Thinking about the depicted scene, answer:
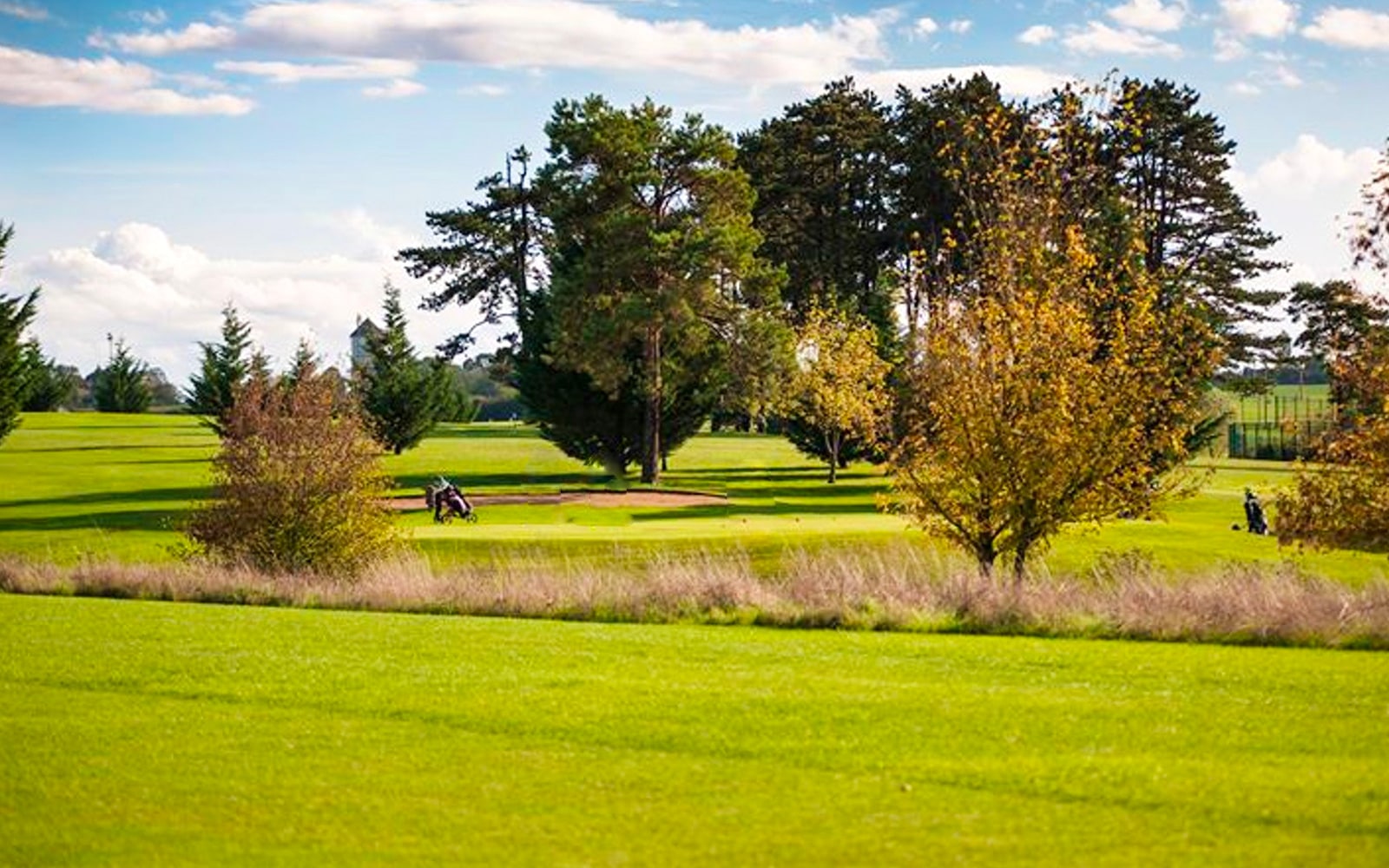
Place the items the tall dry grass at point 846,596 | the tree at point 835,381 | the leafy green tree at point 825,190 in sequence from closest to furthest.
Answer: the tall dry grass at point 846,596, the tree at point 835,381, the leafy green tree at point 825,190

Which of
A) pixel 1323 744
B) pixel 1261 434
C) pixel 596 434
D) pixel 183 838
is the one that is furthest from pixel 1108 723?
pixel 1261 434

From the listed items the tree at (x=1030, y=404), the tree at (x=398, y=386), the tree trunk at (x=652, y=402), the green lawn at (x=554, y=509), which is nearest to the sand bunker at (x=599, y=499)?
the green lawn at (x=554, y=509)

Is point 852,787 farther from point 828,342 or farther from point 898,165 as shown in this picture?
point 898,165

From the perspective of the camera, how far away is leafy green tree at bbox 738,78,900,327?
83.3m

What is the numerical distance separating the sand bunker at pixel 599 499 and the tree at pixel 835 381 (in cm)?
899

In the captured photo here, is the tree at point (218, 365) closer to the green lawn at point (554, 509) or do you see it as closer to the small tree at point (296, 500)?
the green lawn at point (554, 509)

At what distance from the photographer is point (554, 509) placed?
4491cm

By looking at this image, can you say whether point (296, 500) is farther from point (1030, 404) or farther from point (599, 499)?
point (599, 499)

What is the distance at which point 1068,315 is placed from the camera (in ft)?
79.9

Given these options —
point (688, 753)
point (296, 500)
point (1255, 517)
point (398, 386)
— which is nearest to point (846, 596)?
point (688, 753)

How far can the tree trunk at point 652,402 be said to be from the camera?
184 ft

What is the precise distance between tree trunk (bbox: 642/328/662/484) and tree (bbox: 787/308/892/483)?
5.11m

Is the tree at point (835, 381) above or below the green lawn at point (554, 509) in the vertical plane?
above

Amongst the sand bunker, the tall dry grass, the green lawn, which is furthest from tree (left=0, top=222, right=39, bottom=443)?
the tall dry grass
